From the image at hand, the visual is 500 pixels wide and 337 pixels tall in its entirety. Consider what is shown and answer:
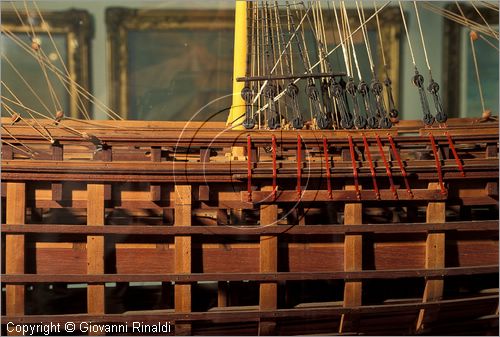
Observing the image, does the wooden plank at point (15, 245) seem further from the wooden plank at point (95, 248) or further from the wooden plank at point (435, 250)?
the wooden plank at point (435, 250)

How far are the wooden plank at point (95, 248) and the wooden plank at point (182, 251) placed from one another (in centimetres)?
20

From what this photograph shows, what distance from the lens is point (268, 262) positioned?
1720mm

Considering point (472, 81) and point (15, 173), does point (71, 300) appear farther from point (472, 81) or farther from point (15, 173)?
point (472, 81)

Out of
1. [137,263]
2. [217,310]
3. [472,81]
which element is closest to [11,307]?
[137,263]

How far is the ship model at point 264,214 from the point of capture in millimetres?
→ 1688

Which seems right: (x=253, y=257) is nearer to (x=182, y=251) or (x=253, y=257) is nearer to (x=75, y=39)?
(x=182, y=251)

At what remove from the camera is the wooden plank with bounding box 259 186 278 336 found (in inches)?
66.7

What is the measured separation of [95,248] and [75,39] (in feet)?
2.02

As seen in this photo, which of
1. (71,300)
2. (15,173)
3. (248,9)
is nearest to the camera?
(15,173)

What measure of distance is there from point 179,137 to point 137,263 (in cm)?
36

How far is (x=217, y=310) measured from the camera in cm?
175

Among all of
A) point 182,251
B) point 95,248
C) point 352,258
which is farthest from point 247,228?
point 95,248

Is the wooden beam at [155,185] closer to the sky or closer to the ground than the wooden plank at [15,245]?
closer to the sky

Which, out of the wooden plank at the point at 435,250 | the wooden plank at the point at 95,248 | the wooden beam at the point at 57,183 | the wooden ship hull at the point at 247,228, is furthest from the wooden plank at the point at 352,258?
the wooden beam at the point at 57,183
